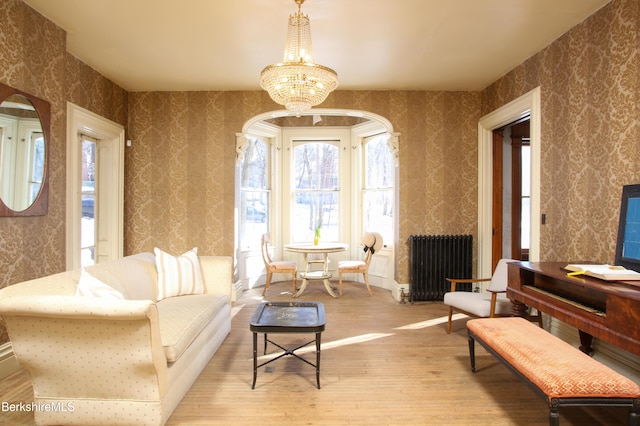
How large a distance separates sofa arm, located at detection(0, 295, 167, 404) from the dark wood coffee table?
68 centimetres

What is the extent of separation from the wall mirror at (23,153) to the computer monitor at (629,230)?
14.7 ft

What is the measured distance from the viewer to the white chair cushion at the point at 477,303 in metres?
3.36

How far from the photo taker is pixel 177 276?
3383mm

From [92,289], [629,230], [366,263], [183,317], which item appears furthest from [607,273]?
[366,263]

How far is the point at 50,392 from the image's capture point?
6.75 ft

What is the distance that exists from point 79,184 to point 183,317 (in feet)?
8.41

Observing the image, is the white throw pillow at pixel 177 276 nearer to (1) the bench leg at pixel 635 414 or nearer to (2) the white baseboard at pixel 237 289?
(2) the white baseboard at pixel 237 289

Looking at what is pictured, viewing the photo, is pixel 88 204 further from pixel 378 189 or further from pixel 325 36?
pixel 378 189

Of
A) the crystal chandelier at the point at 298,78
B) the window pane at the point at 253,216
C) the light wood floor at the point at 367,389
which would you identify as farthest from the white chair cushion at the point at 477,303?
the window pane at the point at 253,216

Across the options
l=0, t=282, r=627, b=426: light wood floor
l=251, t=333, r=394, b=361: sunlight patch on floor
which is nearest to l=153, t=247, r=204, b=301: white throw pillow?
l=0, t=282, r=627, b=426: light wood floor

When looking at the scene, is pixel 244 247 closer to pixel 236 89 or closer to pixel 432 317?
pixel 236 89

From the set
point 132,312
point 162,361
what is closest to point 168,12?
point 132,312

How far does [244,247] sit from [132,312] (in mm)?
3994

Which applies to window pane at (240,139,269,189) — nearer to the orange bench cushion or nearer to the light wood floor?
the light wood floor
